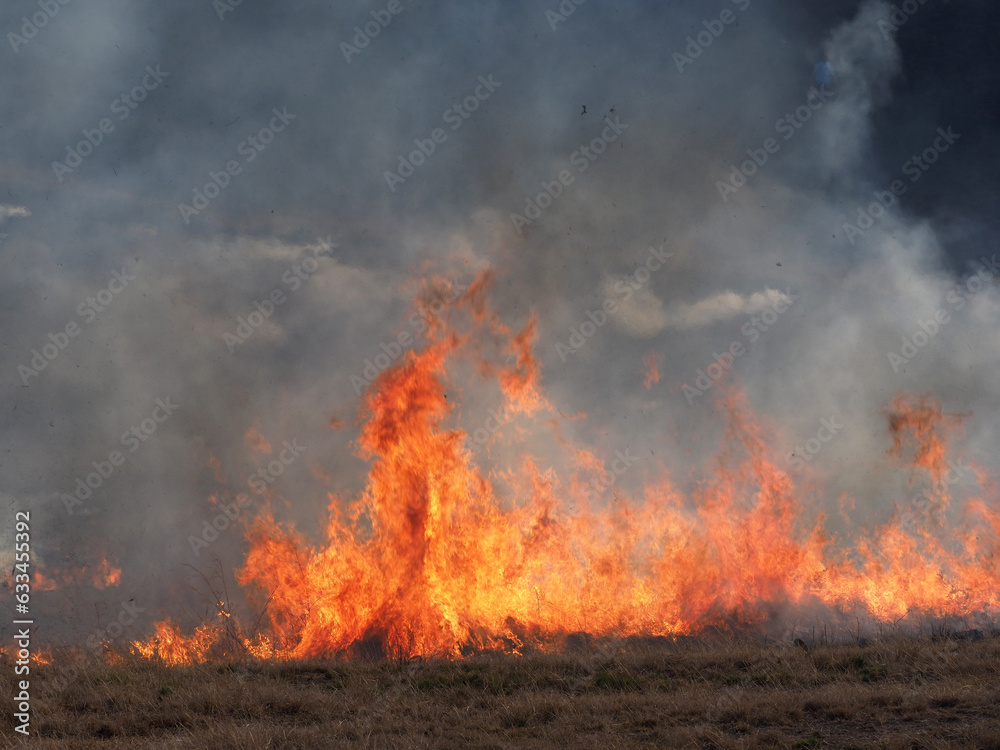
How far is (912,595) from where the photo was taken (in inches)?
758

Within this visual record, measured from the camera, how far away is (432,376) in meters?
18.4

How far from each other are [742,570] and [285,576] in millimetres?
14502

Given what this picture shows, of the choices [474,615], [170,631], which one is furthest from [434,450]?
[170,631]

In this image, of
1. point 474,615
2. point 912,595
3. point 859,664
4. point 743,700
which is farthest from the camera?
point 912,595

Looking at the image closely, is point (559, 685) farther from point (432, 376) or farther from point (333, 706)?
point (432, 376)

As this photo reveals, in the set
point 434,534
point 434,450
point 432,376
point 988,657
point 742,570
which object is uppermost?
point 432,376

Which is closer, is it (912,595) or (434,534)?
(434,534)

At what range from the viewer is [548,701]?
8781 millimetres

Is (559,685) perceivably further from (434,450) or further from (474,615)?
(434,450)

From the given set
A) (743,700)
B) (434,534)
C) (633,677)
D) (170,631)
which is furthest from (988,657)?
(170,631)

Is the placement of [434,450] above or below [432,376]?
below

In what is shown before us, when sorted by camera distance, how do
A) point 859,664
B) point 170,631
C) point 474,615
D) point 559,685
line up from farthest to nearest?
point 474,615
point 170,631
point 859,664
point 559,685

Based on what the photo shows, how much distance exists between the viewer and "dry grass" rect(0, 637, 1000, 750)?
7.43m

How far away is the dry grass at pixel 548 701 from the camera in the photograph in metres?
7.43
